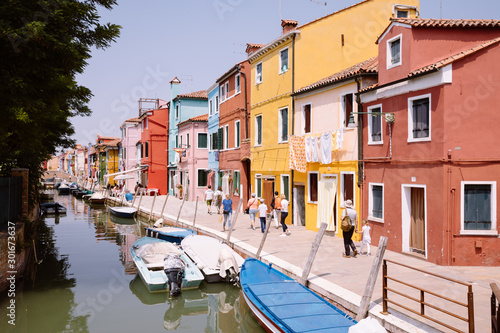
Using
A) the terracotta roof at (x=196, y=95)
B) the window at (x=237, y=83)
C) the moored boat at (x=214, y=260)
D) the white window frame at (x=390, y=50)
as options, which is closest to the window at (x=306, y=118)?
the white window frame at (x=390, y=50)

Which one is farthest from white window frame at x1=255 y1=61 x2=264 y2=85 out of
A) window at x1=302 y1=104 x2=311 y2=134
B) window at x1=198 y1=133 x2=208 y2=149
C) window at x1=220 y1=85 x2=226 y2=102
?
window at x1=198 y1=133 x2=208 y2=149

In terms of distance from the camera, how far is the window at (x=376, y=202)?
1450 centimetres

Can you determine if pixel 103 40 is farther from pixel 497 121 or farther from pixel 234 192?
pixel 234 192

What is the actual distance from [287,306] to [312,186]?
10688 millimetres

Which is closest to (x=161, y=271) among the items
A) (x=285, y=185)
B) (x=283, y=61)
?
(x=285, y=185)

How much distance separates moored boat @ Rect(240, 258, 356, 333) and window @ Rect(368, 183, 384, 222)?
17.3 ft

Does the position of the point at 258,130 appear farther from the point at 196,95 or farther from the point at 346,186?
the point at 196,95

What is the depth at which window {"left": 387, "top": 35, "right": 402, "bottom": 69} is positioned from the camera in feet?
44.9

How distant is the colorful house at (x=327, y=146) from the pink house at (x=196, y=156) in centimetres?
1758

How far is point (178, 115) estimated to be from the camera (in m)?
42.1

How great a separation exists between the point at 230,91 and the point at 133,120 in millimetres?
32414

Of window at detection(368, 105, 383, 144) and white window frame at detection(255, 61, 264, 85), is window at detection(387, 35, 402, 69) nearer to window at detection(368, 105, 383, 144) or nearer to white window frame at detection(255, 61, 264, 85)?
window at detection(368, 105, 383, 144)

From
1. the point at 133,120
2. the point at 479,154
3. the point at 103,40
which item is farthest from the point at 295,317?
the point at 133,120

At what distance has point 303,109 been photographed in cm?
1967
